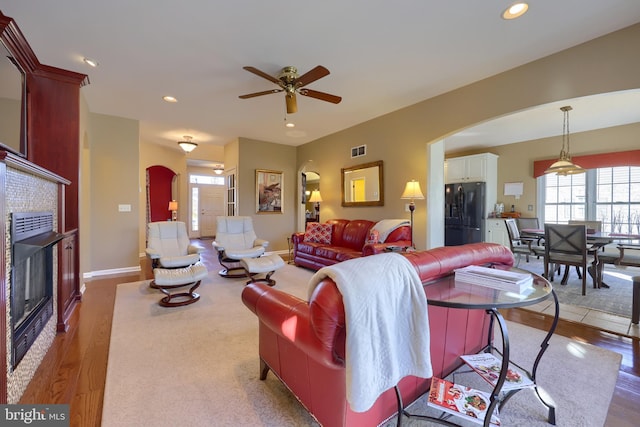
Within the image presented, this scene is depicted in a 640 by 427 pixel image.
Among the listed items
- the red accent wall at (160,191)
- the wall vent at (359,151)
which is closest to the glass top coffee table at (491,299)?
the wall vent at (359,151)

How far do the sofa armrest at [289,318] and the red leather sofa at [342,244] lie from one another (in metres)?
2.28

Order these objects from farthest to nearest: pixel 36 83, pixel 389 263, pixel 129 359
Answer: pixel 36 83 < pixel 129 359 < pixel 389 263

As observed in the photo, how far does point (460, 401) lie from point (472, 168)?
5.96m

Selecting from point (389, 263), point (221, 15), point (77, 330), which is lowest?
point (77, 330)

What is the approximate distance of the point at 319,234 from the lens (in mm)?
4977

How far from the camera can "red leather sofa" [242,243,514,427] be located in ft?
3.37

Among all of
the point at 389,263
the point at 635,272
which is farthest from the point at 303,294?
the point at 635,272

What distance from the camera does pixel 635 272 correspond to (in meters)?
4.42

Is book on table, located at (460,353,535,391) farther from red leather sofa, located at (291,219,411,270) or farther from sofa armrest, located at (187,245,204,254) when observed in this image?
sofa armrest, located at (187,245,204,254)

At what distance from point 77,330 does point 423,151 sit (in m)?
4.56

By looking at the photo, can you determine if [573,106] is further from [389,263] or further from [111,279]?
[111,279]

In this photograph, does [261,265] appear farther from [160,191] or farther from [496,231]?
[160,191]

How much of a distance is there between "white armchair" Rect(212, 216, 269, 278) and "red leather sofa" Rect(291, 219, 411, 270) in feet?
2.51

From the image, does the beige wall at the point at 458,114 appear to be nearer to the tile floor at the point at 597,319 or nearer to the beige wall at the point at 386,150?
the beige wall at the point at 386,150
